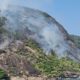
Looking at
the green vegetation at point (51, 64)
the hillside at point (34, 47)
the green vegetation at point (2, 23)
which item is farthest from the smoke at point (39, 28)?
the green vegetation at point (51, 64)

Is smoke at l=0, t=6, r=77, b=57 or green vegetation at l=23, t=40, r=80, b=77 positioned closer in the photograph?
green vegetation at l=23, t=40, r=80, b=77

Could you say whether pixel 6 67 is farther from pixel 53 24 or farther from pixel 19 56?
→ pixel 53 24

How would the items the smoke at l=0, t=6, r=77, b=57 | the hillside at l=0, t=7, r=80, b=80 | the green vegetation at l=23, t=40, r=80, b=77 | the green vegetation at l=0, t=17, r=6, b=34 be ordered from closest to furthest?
1. the hillside at l=0, t=7, r=80, b=80
2. the green vegetation at l=23, t=40, r=80, b=77
3. the green vegetation at l=0, t=17, r=6, b=34
4. the smoke at l=0, t=6, r=77, b=57

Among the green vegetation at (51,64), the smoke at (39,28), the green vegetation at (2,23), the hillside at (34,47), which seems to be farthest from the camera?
the smoke at (39,28)

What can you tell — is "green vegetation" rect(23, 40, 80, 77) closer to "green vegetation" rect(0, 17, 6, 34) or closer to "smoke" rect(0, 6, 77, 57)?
"smoke" rect(0, 6, 77, 57)

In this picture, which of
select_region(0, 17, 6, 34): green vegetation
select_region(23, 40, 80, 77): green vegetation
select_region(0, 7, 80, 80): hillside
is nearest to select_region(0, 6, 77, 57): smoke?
select_region(0, 7, 80, 80): hillside

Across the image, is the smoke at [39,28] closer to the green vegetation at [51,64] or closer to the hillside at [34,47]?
the hillside at [34,47]

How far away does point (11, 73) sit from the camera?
291 feet

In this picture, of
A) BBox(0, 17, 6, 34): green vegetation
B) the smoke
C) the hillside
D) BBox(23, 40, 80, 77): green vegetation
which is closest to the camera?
the hillside

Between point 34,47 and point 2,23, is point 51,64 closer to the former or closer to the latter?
point 34,47

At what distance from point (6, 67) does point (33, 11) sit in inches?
1597

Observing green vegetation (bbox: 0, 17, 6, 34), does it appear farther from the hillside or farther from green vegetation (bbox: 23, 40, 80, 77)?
green vegetation (bbox: 23, 40, 80, 77)

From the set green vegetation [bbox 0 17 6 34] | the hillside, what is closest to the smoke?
the hillside

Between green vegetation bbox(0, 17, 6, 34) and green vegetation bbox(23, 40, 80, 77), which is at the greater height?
green vegetation bbox(0, 17, 6, 34)
